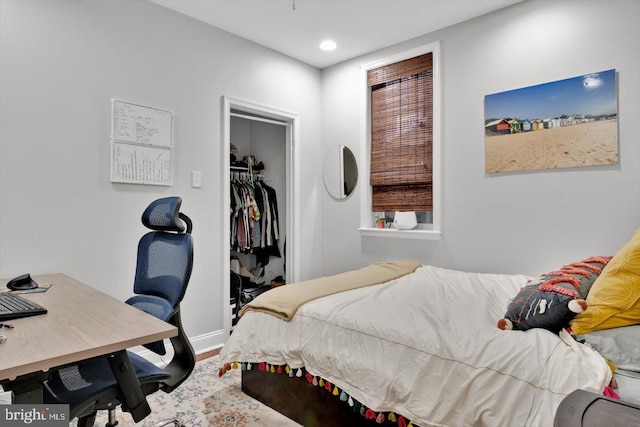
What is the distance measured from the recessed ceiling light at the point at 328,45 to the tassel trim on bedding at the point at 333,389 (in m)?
2.78

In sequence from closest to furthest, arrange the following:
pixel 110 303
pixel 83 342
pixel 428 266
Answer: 1. pixel 83 342
2. pixel 110 303
3. pixel 428 266

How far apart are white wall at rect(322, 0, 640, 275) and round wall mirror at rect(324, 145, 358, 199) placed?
614 mm

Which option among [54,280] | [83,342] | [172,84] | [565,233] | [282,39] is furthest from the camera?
[282,39]

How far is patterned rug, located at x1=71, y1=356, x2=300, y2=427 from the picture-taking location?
205cm

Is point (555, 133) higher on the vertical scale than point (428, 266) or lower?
higher

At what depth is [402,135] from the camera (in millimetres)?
3578

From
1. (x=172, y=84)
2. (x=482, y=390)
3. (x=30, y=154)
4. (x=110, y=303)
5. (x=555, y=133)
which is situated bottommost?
(x=482, y=390)

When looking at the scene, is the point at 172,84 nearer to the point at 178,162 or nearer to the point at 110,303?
the point at 178,162

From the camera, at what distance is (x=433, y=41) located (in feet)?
10.9

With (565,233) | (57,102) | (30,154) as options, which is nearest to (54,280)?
(30,154)

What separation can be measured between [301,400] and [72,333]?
4.15ft

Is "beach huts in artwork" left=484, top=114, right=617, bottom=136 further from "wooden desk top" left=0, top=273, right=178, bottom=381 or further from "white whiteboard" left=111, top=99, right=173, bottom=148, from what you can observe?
"wooden desk top" left=0, top=273, right=178, bottom=381

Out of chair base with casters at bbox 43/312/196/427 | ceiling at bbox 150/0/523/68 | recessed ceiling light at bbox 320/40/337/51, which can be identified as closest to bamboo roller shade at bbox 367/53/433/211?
ceiling at bbox 150/0/523/68

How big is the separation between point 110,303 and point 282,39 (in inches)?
109
